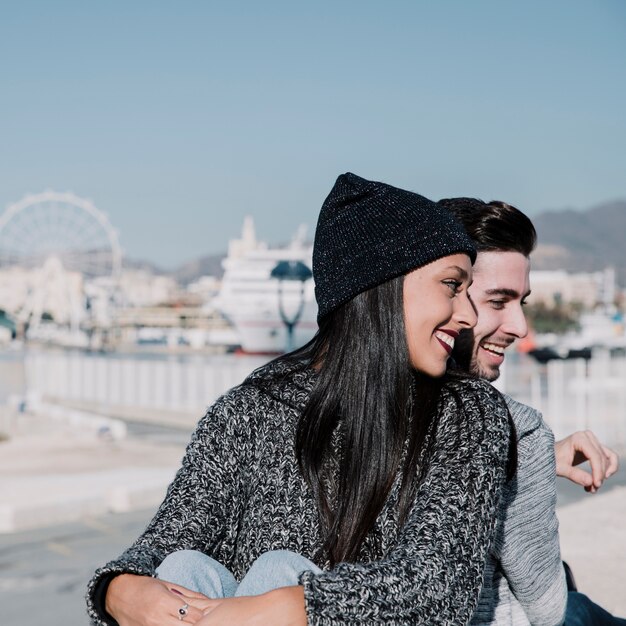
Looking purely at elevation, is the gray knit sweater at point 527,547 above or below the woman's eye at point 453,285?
below

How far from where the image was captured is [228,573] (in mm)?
1324

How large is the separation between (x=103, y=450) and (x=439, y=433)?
8.00 metres

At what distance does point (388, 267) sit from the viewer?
→ 53.7 inches

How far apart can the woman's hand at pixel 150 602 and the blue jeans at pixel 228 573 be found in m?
0.04

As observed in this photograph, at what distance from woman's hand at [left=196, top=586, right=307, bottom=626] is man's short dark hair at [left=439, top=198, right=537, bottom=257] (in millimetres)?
888

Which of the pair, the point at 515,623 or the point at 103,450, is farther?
the point at 103,450

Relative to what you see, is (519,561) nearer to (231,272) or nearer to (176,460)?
(176,460)

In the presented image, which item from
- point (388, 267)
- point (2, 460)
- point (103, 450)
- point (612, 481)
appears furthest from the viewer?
point (103, 450)

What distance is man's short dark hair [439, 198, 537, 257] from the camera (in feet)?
5.91

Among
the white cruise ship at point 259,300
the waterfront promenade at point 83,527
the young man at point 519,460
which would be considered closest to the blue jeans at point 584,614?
the young man at point 519,460

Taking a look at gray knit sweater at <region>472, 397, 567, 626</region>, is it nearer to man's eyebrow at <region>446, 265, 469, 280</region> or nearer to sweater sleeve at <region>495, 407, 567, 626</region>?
sweater sleeve at <region>495, 407, 567, 626</region>

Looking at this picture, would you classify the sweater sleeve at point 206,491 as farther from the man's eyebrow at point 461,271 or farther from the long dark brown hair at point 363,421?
the man's eyebrow at point 461,271

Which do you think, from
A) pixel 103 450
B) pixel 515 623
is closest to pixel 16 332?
pixel 103 450

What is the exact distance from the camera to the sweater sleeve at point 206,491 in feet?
4.50
